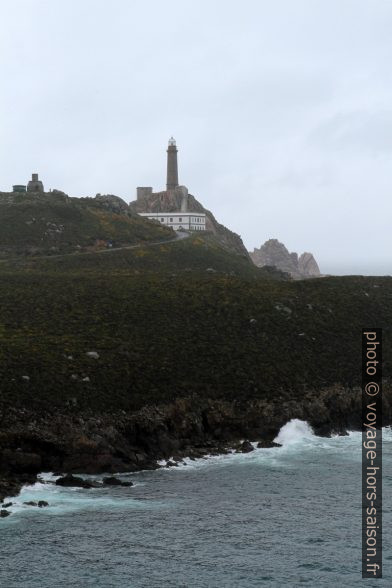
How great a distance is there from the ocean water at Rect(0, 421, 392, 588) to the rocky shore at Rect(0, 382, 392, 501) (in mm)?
2126

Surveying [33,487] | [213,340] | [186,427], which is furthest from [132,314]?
[33,487]

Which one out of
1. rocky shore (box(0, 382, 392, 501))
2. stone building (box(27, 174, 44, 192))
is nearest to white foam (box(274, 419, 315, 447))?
rocky shore (box(0, 382, 392, 501))

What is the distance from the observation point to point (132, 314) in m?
90.5

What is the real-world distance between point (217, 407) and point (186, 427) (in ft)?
15.0

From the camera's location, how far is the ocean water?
1672 inches

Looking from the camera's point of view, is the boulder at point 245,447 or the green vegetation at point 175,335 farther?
the green vegetation at point 175,335

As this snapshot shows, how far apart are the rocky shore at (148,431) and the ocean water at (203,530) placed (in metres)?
2.13

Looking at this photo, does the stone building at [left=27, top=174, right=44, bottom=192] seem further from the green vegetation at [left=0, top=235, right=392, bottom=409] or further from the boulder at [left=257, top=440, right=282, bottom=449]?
the boulder at [left=257, top=440, right=282, bottom=449]

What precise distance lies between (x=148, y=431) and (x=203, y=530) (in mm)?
16607

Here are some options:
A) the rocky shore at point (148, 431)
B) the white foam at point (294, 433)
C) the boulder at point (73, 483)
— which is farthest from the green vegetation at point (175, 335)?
the boulder at point (73, 483)

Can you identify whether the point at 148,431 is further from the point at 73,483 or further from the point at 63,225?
the point at 63,225

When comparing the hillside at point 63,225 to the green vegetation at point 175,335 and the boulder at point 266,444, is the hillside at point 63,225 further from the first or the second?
the boulder at point 266,444

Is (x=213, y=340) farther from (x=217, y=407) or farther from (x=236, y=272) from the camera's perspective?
(x=236, y=272)

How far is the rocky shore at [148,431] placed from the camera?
194 feet
